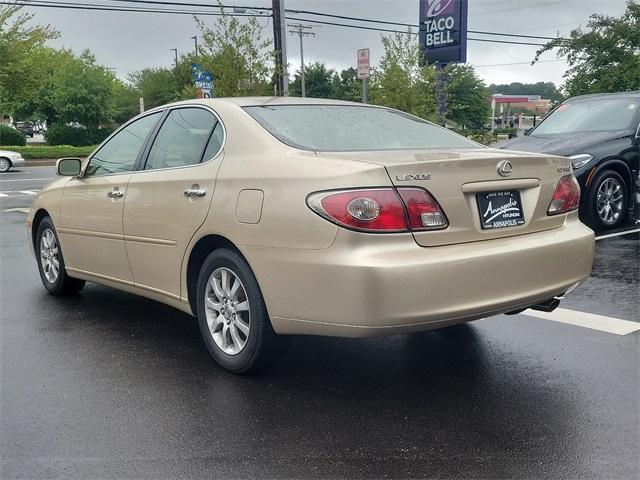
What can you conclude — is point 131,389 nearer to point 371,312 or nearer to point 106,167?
point 371,312

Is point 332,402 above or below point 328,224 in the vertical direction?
below

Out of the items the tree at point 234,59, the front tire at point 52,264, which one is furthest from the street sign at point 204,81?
the front tire at point 52,264

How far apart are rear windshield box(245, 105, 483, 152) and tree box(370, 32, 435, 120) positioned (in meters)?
12.0

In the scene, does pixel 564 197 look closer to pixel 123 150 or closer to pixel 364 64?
pixel 123 150

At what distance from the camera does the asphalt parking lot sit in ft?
9.89

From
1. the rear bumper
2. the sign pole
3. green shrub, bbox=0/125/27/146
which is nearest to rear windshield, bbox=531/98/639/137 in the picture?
the sign pole

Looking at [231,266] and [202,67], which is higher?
[202,67]

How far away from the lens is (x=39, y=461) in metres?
3.05

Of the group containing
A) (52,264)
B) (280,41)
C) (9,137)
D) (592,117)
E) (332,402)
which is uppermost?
(280,41)

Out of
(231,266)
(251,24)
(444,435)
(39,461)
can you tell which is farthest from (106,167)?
(251,24)

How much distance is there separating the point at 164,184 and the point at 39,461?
78.3 inches

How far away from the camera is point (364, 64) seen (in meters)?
14.3

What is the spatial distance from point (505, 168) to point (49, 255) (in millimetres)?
4170

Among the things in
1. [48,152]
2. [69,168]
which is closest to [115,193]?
[69,168]
